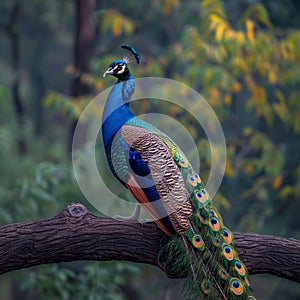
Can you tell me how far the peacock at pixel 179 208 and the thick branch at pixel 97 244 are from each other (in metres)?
0.11

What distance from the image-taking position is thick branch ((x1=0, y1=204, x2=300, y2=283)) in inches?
132

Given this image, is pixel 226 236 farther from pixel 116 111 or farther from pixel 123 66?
pixel 123 66

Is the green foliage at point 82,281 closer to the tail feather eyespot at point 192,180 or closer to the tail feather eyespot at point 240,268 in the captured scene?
the tail feather eyespot at point 192,180

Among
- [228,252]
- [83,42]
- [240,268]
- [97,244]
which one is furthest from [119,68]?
[83,42]

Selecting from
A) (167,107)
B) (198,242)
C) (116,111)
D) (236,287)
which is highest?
(167,107)

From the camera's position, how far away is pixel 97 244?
3398 mm

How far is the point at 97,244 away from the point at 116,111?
858 millimetres

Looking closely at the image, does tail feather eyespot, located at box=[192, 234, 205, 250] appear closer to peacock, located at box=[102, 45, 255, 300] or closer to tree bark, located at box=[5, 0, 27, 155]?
peacock, located at box=[102, 45, 255, 300]

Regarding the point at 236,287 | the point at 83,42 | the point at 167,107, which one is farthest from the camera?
the point at 83,42

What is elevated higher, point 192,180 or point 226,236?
point 192,180

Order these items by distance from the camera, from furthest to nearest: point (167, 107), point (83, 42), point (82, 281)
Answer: point (83, 42), point (167, 107), point (82, 281)

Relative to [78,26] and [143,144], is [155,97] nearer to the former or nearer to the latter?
[78,26]

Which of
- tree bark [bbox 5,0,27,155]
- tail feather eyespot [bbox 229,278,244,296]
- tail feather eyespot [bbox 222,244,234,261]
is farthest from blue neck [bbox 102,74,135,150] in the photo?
tree bark [bbox 5,0,27,155]

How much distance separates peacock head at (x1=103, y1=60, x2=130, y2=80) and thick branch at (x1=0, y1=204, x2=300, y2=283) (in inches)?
35.3
